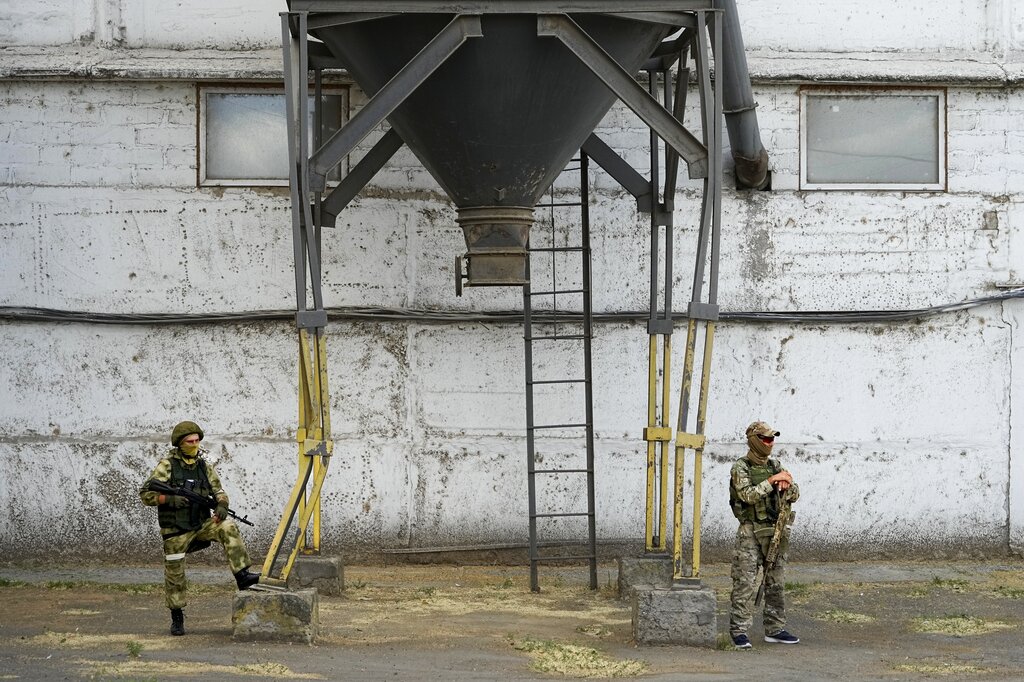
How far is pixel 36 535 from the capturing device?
→ 10633mm

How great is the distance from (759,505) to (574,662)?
60.9 inches

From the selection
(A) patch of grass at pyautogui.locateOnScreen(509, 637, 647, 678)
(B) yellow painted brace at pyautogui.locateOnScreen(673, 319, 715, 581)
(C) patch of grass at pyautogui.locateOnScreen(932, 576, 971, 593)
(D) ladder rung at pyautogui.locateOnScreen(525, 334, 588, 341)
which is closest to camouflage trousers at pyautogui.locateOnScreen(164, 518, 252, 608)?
(A) patch of grass at pyautogui.locateOnScreen(509, 637, 647, 678)

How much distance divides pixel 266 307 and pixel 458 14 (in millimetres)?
3588

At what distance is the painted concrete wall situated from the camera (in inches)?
420

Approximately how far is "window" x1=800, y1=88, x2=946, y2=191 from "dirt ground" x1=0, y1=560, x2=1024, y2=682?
3227mm

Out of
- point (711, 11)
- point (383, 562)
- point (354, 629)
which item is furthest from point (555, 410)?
point (711, 11)

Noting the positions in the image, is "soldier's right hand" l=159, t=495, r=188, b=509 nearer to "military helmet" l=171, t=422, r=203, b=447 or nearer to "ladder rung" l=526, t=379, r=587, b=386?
"military helmet" l=171, t=422, r=203, b=447

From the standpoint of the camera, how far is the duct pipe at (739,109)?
10.1 m

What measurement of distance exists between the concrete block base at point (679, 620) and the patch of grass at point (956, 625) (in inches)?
68.9

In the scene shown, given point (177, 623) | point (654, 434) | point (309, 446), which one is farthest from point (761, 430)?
point (177, 623)

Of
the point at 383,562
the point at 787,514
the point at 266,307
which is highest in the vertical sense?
the point at 266,307

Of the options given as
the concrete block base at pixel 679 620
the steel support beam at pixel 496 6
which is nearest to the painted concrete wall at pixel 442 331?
the steel support beam at pixel 496 6

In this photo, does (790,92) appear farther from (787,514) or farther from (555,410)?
(787,514)

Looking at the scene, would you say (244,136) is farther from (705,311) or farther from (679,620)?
(679,620)
